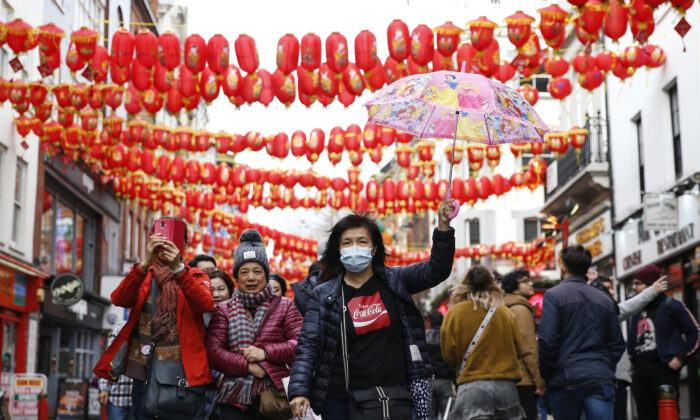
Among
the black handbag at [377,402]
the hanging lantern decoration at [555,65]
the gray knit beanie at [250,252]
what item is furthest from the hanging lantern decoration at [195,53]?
the black handbag at [377,402]

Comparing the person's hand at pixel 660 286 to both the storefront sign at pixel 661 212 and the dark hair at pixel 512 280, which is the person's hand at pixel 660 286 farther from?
the storefront sign at pixel 661 212

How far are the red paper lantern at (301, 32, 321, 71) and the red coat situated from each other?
26.6 feet

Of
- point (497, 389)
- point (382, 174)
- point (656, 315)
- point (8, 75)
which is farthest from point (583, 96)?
point (382, 174)

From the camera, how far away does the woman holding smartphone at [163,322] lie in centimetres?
657

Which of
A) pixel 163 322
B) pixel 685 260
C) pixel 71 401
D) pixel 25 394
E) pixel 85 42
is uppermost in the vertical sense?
pixel 85 42

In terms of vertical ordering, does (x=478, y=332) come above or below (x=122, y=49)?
below

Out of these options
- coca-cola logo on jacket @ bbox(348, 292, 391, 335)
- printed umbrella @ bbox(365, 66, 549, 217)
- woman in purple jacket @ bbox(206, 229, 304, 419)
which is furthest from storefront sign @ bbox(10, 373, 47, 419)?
coca-cola logo on jacket @ bbox(348, 292, 391, 335)

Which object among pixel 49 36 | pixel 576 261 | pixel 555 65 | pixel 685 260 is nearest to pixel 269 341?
pixel 576 261

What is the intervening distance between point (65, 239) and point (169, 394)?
21.5 metres

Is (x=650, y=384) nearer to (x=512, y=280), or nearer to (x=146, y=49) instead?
(x=512, y=280)

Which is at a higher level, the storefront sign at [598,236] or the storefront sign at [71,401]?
the storefront sign at [598,236]

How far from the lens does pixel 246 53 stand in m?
14.8

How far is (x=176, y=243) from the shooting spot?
6.39 metres

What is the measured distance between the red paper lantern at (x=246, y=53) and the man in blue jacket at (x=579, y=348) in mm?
7971
